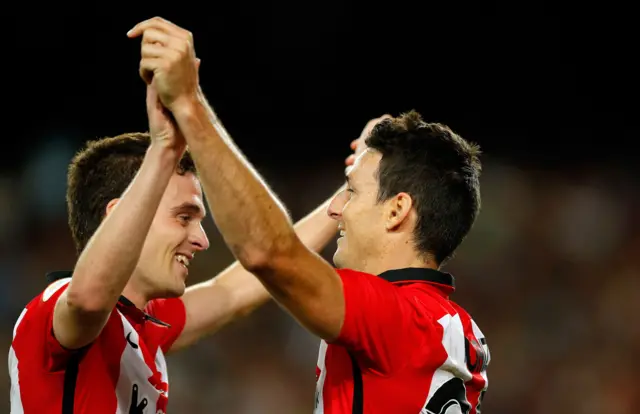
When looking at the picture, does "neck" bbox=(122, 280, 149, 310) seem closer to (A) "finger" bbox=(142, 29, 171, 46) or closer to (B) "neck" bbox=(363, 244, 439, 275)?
(B) "neck" bbox=(363, 244, 439, 275)

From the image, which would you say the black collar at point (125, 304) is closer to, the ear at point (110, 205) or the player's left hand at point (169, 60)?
the ear at point (110, 205)

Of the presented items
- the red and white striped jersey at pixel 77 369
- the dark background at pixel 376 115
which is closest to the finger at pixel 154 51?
the red and white striped jersey at pixel 77 369

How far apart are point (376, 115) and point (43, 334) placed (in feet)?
13.6

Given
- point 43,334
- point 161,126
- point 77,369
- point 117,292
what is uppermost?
point 161,126

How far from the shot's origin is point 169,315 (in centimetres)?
272

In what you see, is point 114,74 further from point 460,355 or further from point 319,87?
point 460,355

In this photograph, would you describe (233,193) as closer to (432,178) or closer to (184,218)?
(432,178)

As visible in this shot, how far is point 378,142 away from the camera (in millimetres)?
2195

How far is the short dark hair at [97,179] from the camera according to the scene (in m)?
2.30

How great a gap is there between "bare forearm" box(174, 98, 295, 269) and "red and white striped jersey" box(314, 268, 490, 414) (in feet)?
0.76

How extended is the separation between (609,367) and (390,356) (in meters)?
3.75

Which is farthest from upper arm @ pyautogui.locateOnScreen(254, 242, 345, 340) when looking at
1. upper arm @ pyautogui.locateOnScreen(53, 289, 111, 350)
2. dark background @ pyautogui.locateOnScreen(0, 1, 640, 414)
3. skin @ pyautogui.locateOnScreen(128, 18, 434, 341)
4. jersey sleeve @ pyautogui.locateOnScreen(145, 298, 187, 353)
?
dark background @ pyautogui.locateOnScreen(0, 1, 640, 414)

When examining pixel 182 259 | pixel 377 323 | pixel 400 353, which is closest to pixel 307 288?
pixel 377 323

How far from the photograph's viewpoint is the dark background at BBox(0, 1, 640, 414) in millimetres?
5305
